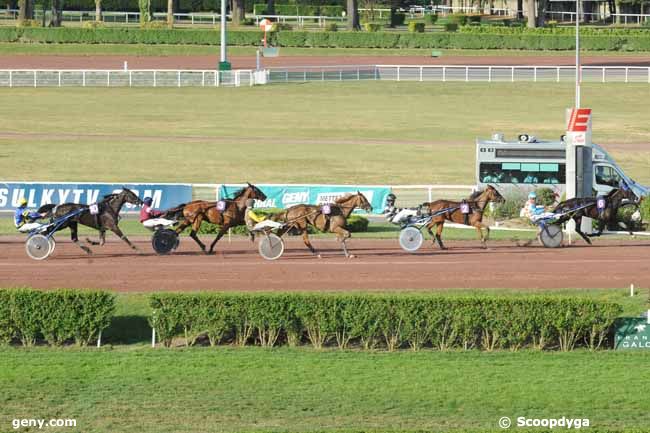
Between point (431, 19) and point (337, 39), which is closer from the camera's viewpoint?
point (337, 39)

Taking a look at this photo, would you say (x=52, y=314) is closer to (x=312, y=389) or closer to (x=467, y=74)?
(x=312, y=389)

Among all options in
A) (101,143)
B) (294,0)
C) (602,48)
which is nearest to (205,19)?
(294,0)

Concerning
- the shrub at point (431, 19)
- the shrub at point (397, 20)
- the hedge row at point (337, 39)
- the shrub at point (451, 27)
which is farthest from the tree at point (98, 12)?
the shrub at point (431, 19)

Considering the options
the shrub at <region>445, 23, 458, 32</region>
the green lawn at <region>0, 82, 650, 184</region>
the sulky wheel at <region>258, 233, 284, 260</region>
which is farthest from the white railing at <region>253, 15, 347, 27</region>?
the sulky wheel at <region>258, 233, 284, 260</region>

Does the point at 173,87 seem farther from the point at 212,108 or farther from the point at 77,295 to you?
the point at 77,295

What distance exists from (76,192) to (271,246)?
745 centimetres

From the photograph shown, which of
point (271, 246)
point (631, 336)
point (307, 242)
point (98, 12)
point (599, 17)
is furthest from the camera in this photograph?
point (599, 17)

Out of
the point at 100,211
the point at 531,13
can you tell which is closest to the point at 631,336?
the point at 100,211

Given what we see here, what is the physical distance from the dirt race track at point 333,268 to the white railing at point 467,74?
108 ft

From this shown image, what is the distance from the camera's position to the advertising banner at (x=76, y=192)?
27094mm

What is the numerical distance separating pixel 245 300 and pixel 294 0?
272 ft

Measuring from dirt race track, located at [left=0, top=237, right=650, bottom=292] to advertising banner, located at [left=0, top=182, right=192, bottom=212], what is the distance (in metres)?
3.38

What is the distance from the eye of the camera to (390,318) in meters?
15.6

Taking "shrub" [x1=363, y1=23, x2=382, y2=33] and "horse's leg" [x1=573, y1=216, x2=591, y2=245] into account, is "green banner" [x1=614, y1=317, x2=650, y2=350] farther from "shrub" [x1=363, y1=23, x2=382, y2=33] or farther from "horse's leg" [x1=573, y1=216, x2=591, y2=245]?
"shrub" [x1=363, y1=23, x2=382, y2=33]
